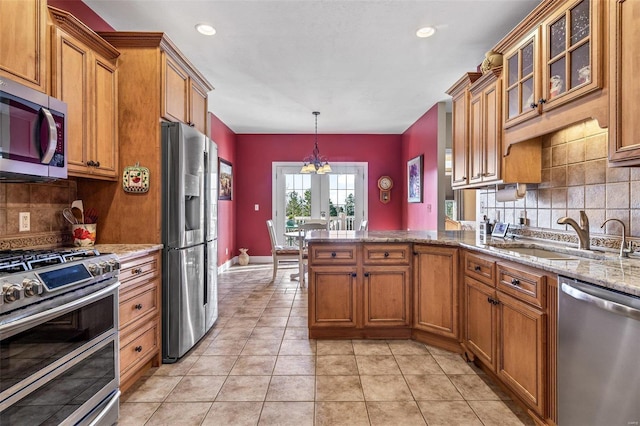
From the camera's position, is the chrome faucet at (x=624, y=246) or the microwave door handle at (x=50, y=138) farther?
the chrome faucet at (x=624, y=246)

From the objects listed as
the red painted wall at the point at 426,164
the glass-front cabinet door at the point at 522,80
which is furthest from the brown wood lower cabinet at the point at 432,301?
the red painted wall at the point at 426,164

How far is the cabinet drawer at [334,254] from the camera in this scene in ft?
9.26

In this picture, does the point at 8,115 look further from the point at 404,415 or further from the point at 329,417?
the point at 404,415

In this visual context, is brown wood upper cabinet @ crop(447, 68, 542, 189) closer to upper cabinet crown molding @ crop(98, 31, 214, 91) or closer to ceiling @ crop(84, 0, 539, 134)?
ceiling @ crop(84, 0, 539, 134)

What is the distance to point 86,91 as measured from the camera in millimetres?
2088

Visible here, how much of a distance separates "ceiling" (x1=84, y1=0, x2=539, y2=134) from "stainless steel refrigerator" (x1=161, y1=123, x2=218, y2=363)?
3.23 feet

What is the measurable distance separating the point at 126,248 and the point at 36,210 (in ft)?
1.93

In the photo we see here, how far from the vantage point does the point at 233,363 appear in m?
2.45

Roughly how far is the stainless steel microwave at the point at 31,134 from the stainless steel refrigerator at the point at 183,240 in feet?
2.37

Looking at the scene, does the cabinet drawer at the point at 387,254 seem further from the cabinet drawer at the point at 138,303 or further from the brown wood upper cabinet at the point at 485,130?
the cabinet drawer at the point at 138,303

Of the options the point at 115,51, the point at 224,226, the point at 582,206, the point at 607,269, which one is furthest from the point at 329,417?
the point at 224,226

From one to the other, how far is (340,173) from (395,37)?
3.95m

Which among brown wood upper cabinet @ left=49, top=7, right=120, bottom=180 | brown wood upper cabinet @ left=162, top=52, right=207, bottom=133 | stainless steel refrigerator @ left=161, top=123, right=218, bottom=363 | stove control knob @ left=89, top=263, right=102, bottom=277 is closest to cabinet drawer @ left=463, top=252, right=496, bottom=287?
stainless steel refrigerator @ left=161, top=123, right=218, bottom=363

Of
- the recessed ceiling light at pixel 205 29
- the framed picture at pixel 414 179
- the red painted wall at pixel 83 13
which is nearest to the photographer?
the red painted wall at pixel 83 13
